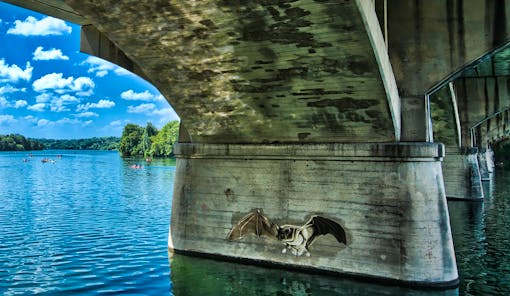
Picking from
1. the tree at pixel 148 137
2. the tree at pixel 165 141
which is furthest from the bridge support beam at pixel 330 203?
the tree at pixel 148 137

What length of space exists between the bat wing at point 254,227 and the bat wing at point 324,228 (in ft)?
3.72

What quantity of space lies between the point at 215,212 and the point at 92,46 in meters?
6.60

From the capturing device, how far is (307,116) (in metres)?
12.5

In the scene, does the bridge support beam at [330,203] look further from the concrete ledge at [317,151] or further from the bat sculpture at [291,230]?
the bat sculpture at [291,230]

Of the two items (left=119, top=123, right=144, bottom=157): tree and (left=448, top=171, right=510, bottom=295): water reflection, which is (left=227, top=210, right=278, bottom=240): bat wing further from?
(left=119, top=123, right=144, bottom=157): tree

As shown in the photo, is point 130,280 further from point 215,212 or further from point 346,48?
point 346,48

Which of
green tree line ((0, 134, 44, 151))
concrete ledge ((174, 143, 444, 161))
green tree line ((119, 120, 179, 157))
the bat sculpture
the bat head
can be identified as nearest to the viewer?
concrete ledge ((174, 143, 444, 161))

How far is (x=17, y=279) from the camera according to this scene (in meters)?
11.2

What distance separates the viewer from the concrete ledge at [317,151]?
1132 cm

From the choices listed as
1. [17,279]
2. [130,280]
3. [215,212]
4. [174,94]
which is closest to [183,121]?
[174,94]

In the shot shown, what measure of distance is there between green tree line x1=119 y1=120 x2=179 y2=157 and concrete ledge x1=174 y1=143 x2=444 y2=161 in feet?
323

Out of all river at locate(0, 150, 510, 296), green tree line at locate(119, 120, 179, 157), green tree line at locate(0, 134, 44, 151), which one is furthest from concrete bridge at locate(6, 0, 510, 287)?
green tree line at locate(0, 134, 44, 151)

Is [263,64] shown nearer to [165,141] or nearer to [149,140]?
[165,141]

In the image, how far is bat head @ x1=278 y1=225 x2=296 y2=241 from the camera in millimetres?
12516
